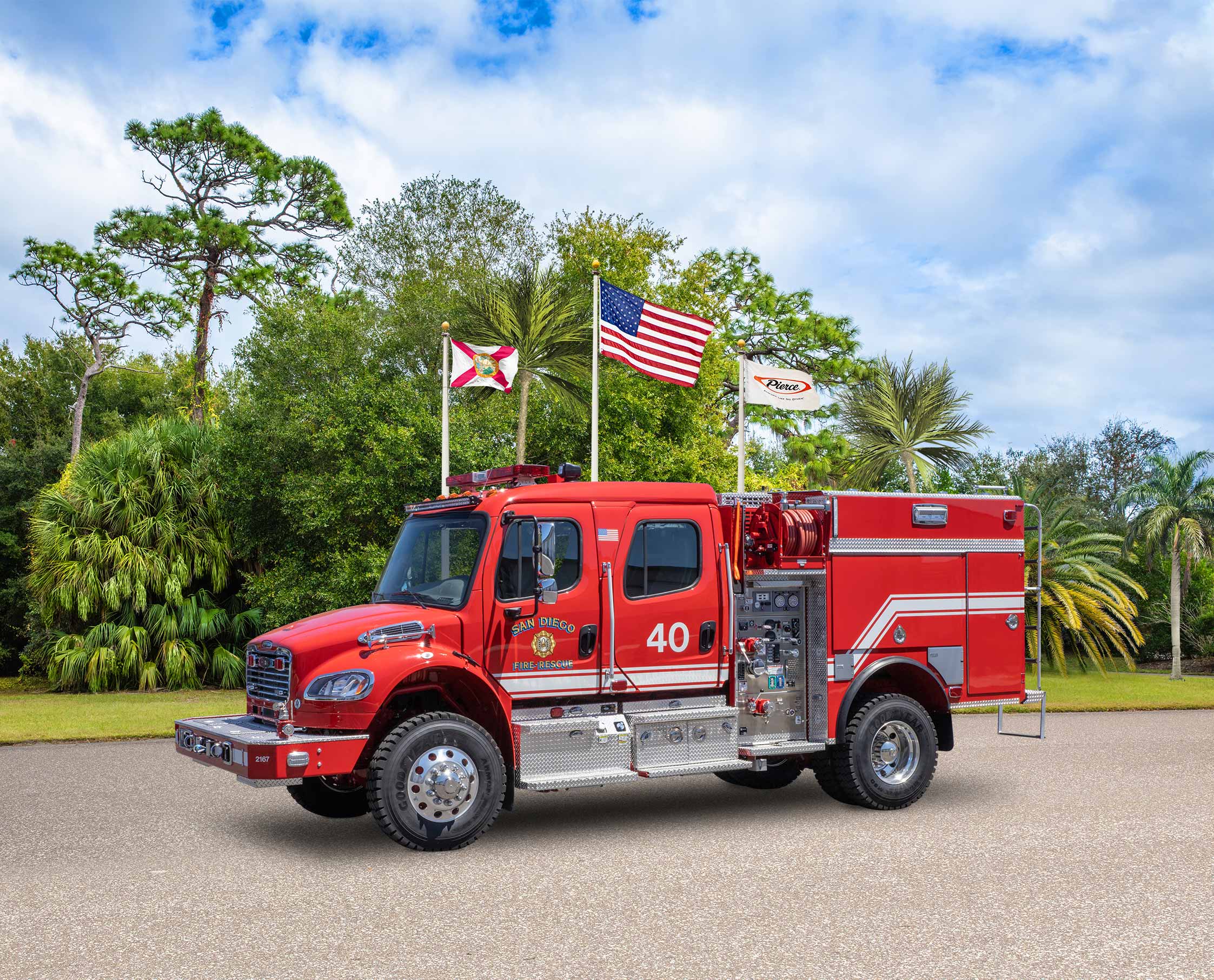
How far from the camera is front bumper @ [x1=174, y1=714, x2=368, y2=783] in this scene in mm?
7664

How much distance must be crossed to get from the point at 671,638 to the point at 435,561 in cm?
195

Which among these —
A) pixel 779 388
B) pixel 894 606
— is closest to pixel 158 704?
pixel 779 388

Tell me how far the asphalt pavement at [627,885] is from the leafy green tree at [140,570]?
425 inches

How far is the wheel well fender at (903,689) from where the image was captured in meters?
9.88

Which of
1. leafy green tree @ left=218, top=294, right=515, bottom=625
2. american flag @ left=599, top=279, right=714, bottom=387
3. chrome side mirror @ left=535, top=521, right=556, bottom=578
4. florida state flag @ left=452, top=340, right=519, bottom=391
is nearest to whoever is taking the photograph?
chrome side mirror @ left=535, top=521, right=556, bottom=578

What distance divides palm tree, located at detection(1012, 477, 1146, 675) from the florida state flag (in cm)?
1257

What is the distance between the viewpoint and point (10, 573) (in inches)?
1155

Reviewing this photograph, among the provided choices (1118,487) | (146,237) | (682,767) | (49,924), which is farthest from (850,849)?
(1118,487)

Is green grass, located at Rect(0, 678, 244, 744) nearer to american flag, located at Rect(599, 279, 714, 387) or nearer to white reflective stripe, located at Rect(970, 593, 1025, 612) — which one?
american flag, located at Rect(599, 279, 714, 387)

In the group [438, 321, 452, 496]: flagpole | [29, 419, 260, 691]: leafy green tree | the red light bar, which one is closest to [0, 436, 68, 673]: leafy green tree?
[29, 419, 260, 691]: leafy green tree

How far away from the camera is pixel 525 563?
876 cm

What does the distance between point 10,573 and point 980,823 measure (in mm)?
27020

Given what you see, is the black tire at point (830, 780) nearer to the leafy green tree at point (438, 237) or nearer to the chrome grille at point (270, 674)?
the chrome grille at point (270, 674)

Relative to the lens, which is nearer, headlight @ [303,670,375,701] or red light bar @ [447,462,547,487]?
headlight @ [303,670,375,701]
